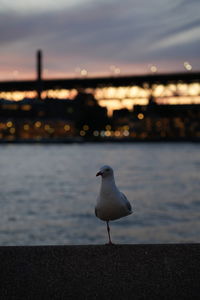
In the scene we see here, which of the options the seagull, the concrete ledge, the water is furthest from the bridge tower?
the concrete ledge

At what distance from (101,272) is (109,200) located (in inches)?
19.2

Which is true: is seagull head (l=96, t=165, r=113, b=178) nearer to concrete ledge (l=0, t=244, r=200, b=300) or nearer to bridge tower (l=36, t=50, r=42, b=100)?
concrete ledge (l=0, t=244, r=200, b=300)

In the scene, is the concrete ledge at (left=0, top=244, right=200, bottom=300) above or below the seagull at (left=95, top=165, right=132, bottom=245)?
below

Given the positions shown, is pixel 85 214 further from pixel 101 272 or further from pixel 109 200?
pixel 101 272

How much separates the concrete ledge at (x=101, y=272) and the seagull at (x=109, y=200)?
20 centimetres

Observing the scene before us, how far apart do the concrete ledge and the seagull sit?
20 centimetres

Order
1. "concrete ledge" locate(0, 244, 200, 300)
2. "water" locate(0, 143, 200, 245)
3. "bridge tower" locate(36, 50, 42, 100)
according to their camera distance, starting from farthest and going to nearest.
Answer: "bridge tower" locate(36, 50, 42, 100) → "water" locate(0, 143, 200, 245) → "concrete ledge" locate(0, 244, 200, 300)

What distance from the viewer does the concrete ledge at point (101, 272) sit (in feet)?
11.3

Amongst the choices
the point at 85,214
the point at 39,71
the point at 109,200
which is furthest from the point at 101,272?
the point at 39,71

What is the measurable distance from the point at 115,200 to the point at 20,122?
4557 inches

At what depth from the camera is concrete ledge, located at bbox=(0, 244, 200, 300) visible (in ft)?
11.3

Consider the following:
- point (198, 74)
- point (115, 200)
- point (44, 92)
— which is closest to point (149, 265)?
point (115, 200)

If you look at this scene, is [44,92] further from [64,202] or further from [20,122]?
[64,202]

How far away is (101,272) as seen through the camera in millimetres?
3732
